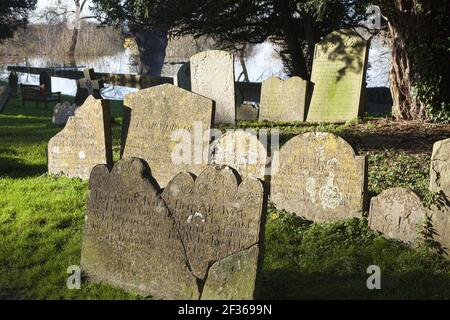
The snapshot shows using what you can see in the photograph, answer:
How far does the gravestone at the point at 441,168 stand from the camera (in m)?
5.42

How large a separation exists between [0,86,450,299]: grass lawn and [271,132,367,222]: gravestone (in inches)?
7.2

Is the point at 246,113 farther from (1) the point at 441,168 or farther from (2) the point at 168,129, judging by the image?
(1) the point at 441,168

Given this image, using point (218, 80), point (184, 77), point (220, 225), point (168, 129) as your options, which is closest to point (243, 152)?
point (168, 129)

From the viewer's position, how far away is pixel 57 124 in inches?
536

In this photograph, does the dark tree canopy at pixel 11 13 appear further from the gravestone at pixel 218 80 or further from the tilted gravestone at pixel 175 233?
the tilted gravestone at pixel 175 233

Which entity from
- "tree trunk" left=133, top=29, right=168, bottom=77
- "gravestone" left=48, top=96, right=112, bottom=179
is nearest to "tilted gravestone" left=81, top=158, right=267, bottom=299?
"gravestone" left=48, top=96, right=112, bottom=179

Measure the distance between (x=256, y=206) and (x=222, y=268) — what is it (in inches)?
21.8

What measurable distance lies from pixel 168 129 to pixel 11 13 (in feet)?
66.0

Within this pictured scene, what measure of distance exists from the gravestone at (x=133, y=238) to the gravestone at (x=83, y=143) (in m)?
3.10

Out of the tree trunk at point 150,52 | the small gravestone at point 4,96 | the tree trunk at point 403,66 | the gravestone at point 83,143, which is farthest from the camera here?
the tree trunk at point 150,52

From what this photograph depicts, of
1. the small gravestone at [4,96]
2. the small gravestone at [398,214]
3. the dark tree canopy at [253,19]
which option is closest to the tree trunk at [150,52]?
the dark tree canopy at [253,19]

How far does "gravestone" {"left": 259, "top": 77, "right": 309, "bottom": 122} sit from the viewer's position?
13.3m

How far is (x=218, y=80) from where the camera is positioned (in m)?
12.7
